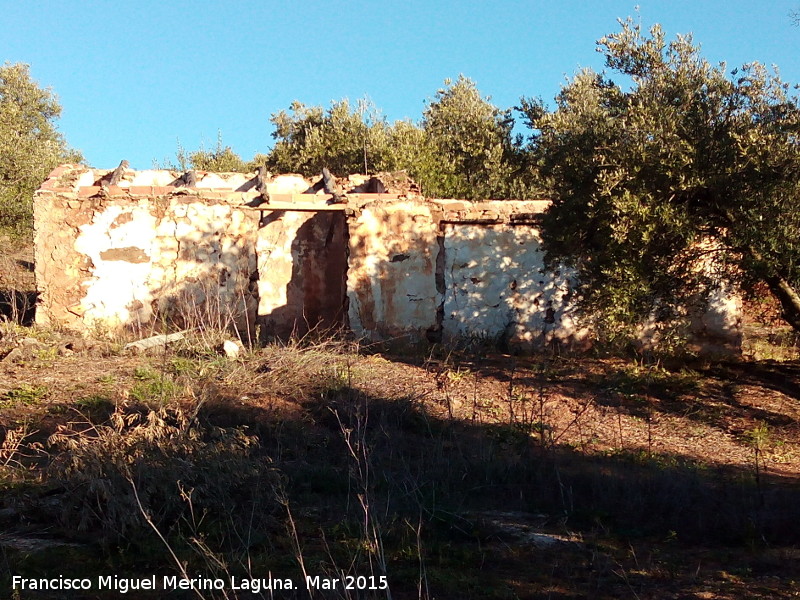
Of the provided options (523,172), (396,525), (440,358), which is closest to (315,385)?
(440,358)

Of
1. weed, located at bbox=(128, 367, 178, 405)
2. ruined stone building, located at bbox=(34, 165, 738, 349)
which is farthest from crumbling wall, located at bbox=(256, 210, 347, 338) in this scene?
weed, located at bbox=(128, 367, 178, 405)

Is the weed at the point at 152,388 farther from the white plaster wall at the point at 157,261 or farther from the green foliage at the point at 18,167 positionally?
the green foliage at the point at 18,167

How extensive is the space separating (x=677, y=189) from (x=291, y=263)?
6.76m

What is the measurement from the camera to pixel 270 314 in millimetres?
12758

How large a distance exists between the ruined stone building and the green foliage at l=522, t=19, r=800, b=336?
345 cm

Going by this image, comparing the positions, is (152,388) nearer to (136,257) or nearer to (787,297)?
(136,257)

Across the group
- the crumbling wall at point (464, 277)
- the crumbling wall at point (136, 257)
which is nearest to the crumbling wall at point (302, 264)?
the crumbling wall at point (136, 257)

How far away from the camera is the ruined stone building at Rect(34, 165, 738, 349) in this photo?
12.2m

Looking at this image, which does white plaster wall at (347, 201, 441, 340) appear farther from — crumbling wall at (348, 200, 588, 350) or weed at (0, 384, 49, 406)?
weed at (0, 384, 49, 406)

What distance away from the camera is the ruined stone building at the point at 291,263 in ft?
40.0

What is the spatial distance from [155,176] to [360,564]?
10.3 m

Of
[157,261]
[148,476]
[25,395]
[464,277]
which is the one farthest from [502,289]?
[148,476]

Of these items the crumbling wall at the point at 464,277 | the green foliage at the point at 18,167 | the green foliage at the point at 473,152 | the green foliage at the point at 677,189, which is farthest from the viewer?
the green foliage at the point at 473,152

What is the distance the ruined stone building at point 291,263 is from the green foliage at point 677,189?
345 centimetres
